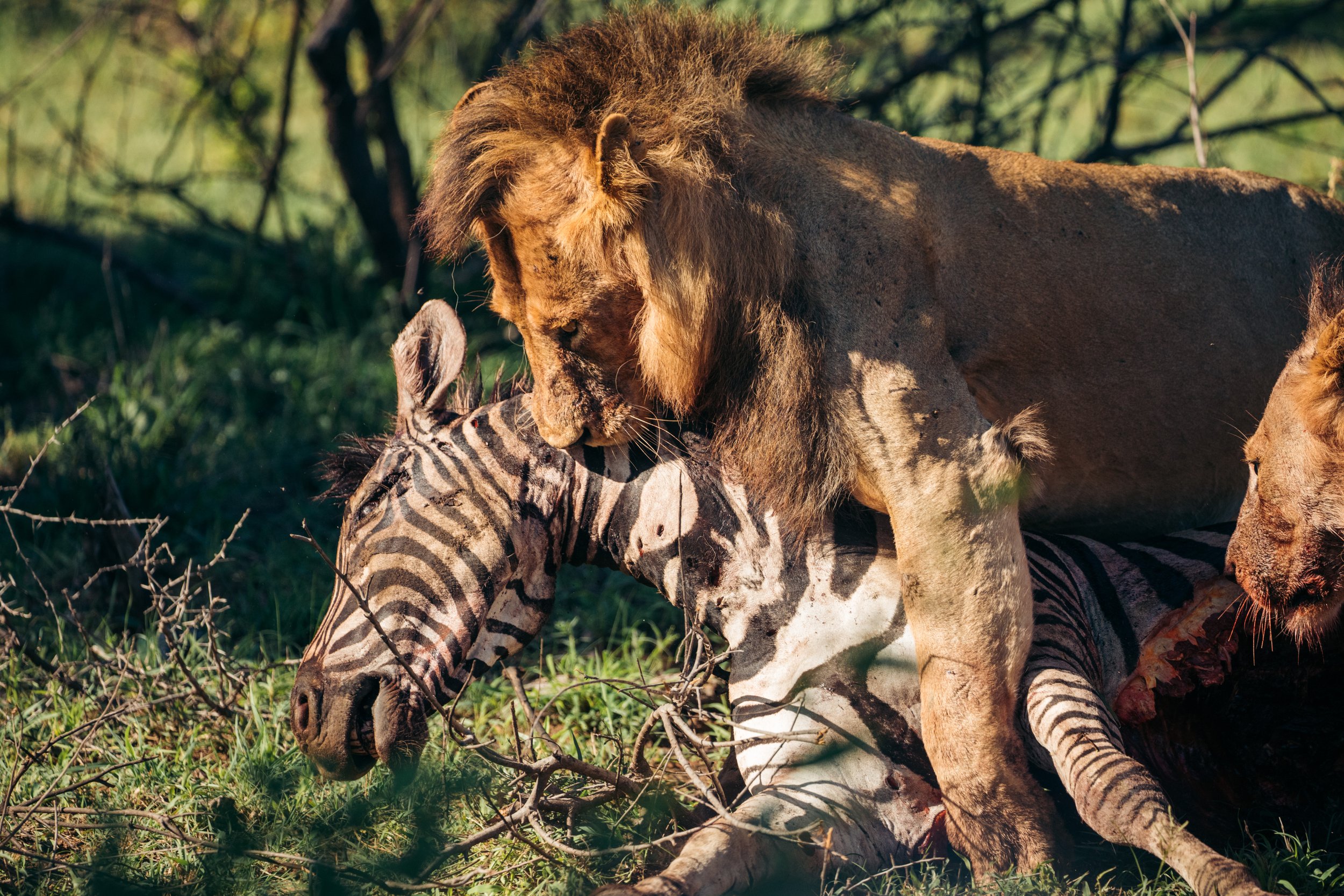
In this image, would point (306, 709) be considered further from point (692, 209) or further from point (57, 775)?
point (692, 209)

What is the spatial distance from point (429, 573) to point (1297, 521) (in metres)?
2.09

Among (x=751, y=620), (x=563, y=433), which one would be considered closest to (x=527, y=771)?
(x=751, y=620)

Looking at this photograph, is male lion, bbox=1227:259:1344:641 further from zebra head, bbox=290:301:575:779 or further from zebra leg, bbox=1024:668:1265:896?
zebra head, bbox=290:301:575:779

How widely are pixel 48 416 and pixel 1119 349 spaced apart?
4.77m

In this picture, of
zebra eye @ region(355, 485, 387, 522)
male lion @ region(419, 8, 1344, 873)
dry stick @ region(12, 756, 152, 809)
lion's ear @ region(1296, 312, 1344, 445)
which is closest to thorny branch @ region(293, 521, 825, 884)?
zebra eye @ region(355, 485, 387, 522)

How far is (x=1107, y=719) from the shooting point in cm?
274

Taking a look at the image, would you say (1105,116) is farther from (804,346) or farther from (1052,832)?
(1052,832)

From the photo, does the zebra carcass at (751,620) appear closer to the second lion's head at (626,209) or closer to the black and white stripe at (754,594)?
the black and white stripe at (754,594)

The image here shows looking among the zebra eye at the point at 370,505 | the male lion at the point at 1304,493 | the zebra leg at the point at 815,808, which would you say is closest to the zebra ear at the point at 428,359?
the zebra eye at the point at 370,505

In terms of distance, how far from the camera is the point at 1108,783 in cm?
257

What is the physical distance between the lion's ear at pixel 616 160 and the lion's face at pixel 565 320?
181 mm

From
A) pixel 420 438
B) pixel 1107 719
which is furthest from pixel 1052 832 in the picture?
pixel 420 438

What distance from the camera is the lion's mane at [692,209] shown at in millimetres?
2660

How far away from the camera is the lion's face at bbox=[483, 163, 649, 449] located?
2.75 metres
